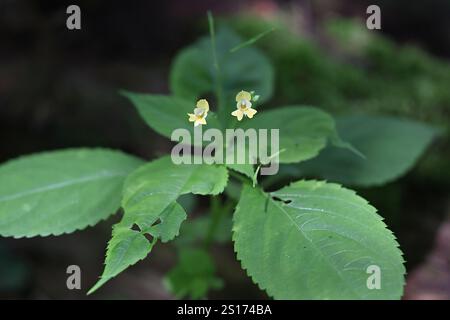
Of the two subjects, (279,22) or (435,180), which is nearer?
(435,180)

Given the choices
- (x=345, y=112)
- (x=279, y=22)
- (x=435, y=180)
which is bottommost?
(x=435, y=180)

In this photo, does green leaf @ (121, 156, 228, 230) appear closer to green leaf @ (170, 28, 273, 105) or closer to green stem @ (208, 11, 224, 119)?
green stem @ (208, 11, 224, 119)

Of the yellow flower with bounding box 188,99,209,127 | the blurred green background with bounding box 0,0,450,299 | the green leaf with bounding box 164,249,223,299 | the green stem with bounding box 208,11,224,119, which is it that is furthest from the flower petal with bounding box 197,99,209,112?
the blurred green background with bounding box 0,0,450,299

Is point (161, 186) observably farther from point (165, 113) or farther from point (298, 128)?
point (298, 128)

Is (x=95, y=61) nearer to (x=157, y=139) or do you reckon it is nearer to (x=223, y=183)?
(x=157, y=139)

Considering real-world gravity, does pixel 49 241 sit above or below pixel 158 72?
below

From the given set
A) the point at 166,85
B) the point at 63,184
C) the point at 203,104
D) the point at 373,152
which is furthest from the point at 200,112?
the point at 166,85

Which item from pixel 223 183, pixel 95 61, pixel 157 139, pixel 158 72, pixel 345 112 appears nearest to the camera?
pixel 223 183
